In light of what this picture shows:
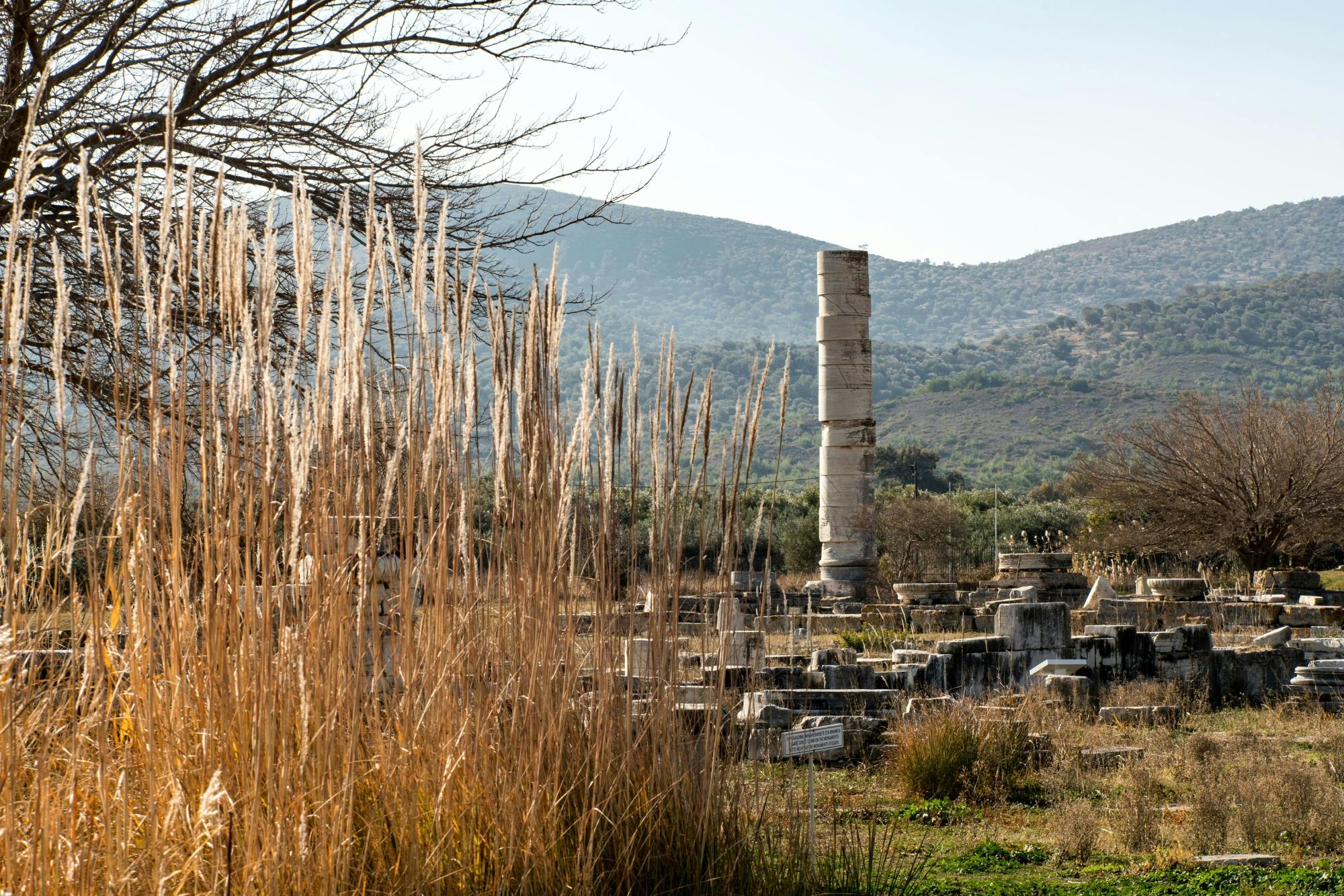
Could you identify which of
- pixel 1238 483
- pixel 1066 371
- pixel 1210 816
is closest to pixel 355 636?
pixel 1210 816

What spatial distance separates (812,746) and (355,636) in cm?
142

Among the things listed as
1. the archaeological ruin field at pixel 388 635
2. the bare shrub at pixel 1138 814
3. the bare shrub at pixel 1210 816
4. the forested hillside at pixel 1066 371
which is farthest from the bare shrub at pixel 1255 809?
the forested hillside at pixel 1066 371

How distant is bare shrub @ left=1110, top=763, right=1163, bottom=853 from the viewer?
554cm

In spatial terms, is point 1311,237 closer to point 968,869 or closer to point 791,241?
point 791,241

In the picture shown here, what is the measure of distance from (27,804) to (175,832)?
1.40 feet

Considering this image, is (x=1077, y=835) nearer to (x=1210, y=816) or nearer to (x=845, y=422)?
(x=1210, y=816)

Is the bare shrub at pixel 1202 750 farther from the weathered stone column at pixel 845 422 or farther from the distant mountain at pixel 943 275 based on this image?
the distant mountain at pixel 943 275

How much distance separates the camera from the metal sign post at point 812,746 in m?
3.23

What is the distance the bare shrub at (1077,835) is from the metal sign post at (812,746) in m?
1.98

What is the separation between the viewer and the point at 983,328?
96.4 meters

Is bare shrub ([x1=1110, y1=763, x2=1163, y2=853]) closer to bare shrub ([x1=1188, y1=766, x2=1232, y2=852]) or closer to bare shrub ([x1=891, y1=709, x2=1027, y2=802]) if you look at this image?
bare shrub ([x1=1188, y1=766, x2=1232, y2=852])

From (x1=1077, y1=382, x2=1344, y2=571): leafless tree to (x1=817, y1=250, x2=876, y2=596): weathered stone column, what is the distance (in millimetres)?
4720

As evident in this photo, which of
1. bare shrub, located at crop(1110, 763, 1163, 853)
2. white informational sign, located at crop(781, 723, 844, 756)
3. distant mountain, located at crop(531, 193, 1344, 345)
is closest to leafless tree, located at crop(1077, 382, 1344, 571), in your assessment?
bare shrub, located at crop(1110, 763, 1163, 853)

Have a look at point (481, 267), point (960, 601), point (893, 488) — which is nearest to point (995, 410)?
point (893, 488)
